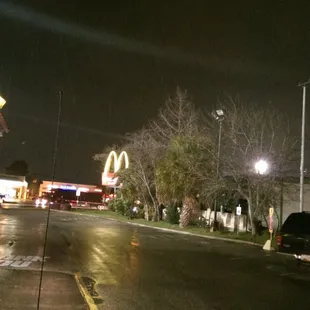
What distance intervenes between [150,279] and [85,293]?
2611mm

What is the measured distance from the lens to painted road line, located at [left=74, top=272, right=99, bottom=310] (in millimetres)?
7728

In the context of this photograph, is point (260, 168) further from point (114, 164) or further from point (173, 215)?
point (114, 164)

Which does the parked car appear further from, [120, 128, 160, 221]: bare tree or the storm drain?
[120, 128, 160, 221]: bare tree

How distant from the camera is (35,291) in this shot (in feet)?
28.3

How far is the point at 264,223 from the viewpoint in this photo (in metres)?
33.0

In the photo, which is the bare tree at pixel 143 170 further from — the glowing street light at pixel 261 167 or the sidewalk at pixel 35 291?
the sidewalk at pixel 35 291

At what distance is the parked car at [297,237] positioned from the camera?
1337 cm

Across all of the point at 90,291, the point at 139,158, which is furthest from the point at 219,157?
the point at 90,291

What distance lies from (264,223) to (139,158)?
50.2 feet

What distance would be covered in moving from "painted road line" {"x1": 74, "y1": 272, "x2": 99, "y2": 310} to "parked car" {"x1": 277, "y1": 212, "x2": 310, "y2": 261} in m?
6.37

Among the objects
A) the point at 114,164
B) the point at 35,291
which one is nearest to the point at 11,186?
the point at 114,164

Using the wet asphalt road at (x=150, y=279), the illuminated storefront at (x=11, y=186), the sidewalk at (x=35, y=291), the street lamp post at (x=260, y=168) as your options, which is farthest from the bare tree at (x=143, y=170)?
the illuminated storefront at (x=11, y=186)

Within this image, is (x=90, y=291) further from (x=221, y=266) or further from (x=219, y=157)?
(x=219, y=157)

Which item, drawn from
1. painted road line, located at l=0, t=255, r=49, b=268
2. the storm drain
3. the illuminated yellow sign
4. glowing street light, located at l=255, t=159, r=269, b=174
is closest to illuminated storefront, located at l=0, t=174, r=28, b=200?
the illuminated yellow sign
